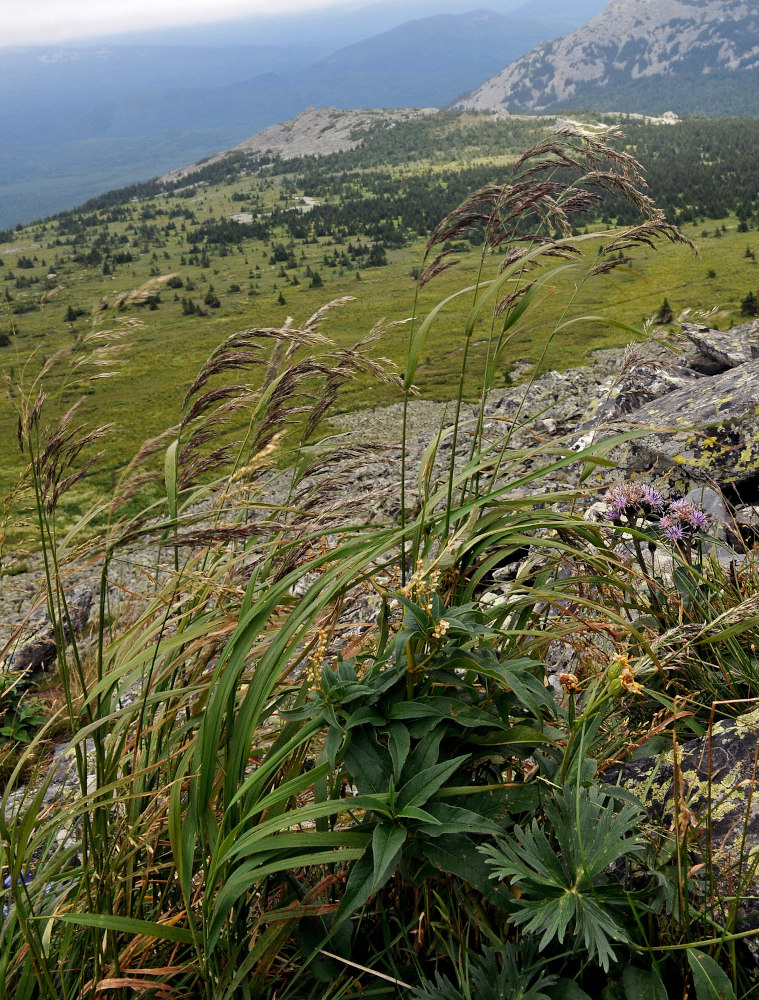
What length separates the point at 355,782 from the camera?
1450 mm

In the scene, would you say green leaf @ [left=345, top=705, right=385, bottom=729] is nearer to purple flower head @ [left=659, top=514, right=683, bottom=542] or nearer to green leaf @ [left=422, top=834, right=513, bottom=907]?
green leaf @ [left=422, top=834, right=513, bottom=907]

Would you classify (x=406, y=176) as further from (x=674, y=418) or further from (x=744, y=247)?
(x=674, y=418)

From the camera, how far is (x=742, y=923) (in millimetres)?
1418

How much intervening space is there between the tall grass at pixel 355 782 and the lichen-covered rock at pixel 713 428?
1.92m

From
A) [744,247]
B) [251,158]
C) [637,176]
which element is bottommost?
[744,247]

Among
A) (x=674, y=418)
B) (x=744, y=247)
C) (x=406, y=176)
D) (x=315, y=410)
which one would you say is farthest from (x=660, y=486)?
(x=406, y=176)

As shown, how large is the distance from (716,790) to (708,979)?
57 centimetres

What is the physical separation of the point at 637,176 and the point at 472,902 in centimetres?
202

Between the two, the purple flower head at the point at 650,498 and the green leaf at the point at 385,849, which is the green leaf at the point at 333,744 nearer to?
the green leaf at the point at 385,849

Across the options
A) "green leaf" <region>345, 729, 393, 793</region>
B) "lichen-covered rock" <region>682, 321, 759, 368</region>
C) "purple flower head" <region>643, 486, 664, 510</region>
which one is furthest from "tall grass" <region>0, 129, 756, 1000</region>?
"lichen-covered rock" <region>682, 321, 759, 368</region>

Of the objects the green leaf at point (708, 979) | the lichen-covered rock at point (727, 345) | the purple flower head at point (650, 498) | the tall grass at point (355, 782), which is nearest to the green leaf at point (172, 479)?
the tall grass at point (355, 782)

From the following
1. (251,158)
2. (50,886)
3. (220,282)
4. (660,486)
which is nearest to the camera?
(50,886)

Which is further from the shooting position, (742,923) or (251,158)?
(251,158)

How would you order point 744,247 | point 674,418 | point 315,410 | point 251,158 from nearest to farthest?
point 315,410, point 674,418, point 744,247, point 251,158
